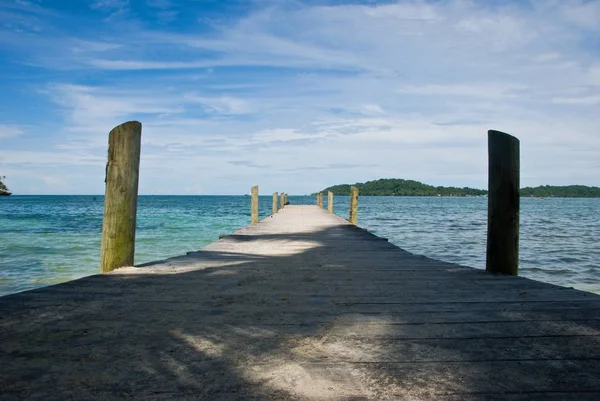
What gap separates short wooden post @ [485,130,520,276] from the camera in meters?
4.62

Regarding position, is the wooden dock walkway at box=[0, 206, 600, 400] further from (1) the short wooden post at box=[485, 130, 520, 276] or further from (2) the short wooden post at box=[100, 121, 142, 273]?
(2) the short wooden post at box=[100, 121, 142, 273]

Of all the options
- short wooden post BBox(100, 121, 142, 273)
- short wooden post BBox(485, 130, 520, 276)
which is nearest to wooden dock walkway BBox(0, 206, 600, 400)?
short wooden post BBox(485, 130, 520, 276)

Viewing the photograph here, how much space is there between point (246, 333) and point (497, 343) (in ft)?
4.71

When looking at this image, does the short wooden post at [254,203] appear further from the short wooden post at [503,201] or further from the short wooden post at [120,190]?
the short wooden post at [503,201]

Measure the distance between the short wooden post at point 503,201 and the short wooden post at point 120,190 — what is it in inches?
158

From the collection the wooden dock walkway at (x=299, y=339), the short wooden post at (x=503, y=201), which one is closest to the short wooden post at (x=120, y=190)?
the wooden dock walkway at (x=299, y=339)

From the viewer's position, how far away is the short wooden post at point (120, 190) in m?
4.82

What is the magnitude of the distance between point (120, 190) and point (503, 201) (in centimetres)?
424

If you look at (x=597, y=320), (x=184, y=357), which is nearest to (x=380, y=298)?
(x=597, y=320)

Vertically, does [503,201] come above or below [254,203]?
above

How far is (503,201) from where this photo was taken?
4.66 m

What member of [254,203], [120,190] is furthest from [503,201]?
[254,203]

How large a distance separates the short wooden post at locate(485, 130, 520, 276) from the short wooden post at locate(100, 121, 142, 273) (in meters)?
4.00

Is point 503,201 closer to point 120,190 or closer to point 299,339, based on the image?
point 299,339
